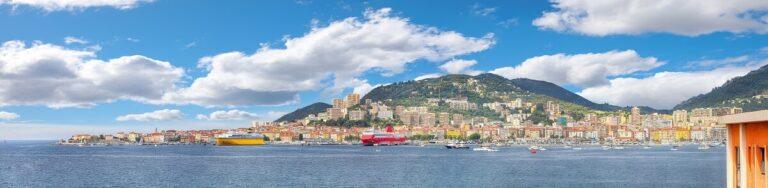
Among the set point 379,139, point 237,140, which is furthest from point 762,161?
point 237,140

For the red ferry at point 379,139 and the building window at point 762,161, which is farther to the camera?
the red ferry at point 379,139

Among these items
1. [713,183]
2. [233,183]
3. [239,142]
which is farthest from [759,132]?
[239,142]

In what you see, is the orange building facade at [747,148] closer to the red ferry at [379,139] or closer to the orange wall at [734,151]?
the orange wall at [734,151]

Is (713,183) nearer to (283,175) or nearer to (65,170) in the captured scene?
(283,175)

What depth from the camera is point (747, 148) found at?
1128cm

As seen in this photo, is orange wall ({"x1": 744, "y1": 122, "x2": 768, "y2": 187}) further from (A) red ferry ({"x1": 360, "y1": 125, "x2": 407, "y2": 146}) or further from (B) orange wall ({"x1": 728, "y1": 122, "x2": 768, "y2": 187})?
(A) red ferry ({"x1": 360, "y1": 125, "x2": 407, "y2": 146})

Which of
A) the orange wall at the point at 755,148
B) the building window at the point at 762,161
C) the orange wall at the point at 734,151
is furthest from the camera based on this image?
the orange wall at the point at 734,151

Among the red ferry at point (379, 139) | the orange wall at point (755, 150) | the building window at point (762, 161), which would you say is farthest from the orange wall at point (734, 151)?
the red ferry at point (379, 139)

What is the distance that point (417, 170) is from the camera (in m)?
65.9

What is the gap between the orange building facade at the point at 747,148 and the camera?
10492 mm

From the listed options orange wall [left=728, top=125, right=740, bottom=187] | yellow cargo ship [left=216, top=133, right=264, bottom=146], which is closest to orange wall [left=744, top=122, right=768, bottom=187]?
orange wall [left=728, top=125, right=740, bottom=187]

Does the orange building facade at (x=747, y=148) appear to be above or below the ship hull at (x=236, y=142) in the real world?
above

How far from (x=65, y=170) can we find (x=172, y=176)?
636 inches

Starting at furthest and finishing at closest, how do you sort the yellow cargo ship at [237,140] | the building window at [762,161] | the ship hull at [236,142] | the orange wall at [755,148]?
the yellow cargo ship at [237,140]
the ship hull at [236,142]
the building window at [762,161]
the orange wall at [755,148]
